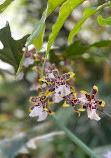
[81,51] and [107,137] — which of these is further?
[107,137]

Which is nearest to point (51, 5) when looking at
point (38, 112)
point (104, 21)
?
point (104, 21)

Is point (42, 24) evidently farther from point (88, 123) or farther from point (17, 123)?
point (17, 123)

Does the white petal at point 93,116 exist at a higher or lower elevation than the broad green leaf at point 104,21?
lower

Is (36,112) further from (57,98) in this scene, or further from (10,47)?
(10,47)

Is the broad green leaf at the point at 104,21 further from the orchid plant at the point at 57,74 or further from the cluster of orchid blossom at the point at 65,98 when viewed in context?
the cluster of orchid blossom at the point at 65,98

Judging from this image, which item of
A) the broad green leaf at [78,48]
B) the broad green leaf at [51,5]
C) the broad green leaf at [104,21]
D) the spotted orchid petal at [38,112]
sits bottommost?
the broad green leaf at [78,48]

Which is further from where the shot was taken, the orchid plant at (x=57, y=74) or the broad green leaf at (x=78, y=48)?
the broad green leaf at (x=78, y=48)

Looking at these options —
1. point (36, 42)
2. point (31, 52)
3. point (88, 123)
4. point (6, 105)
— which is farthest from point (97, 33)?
point (36, 42)

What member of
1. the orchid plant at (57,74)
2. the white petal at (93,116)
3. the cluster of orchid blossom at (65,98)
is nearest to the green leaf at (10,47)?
the orchid plant at (57,74)

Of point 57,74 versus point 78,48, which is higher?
point 57,74
